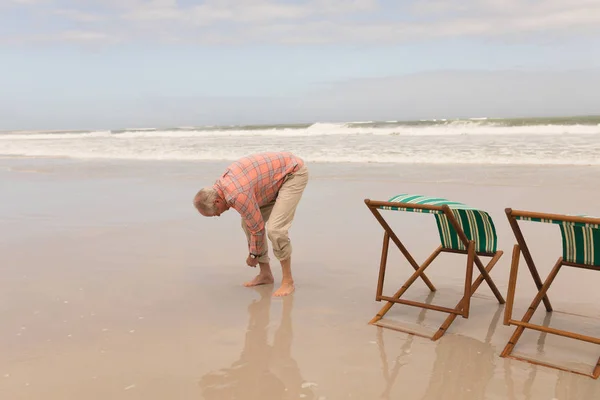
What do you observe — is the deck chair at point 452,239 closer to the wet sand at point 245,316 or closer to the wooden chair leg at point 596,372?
the wet sand at point 245,316

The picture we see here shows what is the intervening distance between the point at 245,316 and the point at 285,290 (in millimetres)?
573

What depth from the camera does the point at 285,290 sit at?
4750 mm

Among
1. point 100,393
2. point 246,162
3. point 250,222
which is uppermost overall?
point 246,162

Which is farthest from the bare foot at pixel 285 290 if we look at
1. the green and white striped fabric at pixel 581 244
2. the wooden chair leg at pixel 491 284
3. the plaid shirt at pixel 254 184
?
the green and white striped fabric at pixel 581 244

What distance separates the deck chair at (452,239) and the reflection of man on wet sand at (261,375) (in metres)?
0.80

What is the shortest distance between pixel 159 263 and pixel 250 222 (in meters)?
1.72

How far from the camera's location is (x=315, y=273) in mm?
5352

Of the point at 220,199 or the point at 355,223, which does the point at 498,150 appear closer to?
the point at 355,223

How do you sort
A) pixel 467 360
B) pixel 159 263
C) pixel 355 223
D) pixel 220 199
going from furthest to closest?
pixel 355 223 → pixel 159 263 → pixel 220 199 → pixel 467 360

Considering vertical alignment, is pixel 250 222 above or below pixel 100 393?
above

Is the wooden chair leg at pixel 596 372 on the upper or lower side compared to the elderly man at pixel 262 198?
lower

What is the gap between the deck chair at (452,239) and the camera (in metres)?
3.66

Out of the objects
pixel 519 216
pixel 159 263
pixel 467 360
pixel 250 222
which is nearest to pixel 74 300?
pixel 159 263

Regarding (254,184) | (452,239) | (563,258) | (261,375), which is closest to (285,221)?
(254,184)
